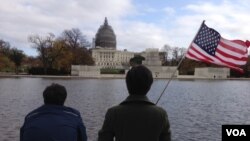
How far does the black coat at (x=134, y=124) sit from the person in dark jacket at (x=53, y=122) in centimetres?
68

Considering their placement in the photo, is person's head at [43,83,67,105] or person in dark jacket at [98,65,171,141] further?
person's head at [43,83,67,105]

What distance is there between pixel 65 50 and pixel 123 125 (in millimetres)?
92237

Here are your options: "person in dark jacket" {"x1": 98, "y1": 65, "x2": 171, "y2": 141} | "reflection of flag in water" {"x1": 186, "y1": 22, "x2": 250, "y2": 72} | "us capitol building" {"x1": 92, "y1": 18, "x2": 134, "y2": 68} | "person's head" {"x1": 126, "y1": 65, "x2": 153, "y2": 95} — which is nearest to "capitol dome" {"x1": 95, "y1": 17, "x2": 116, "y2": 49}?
"us capitol building" {"x1": 92, "y1": 18, "x2": 134, "y2": 68}

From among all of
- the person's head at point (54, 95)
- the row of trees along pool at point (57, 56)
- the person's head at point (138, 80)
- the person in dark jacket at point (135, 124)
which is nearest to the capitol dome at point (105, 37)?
the row of trees along pool at point (57, 56)

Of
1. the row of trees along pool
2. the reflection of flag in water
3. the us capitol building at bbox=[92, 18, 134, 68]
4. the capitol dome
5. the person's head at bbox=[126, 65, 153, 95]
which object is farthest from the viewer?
the capitol dome

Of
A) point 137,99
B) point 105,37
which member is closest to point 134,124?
point 137,99

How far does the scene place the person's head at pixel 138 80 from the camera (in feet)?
14.3

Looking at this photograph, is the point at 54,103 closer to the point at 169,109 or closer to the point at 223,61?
the point at 223,61

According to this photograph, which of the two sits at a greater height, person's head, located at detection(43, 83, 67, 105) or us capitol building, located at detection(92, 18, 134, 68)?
us capitol building, located at detection(92, 18, 134, 68)

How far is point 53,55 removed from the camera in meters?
95.0

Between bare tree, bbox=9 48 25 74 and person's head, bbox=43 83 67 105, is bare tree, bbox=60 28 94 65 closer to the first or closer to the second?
bare tree, bbox=9 48 25 74

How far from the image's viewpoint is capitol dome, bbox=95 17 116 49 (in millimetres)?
177125

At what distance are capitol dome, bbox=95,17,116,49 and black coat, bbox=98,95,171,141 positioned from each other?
173 meters

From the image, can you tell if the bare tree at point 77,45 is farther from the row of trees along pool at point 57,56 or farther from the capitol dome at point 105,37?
the capitol dome at point 105,37
